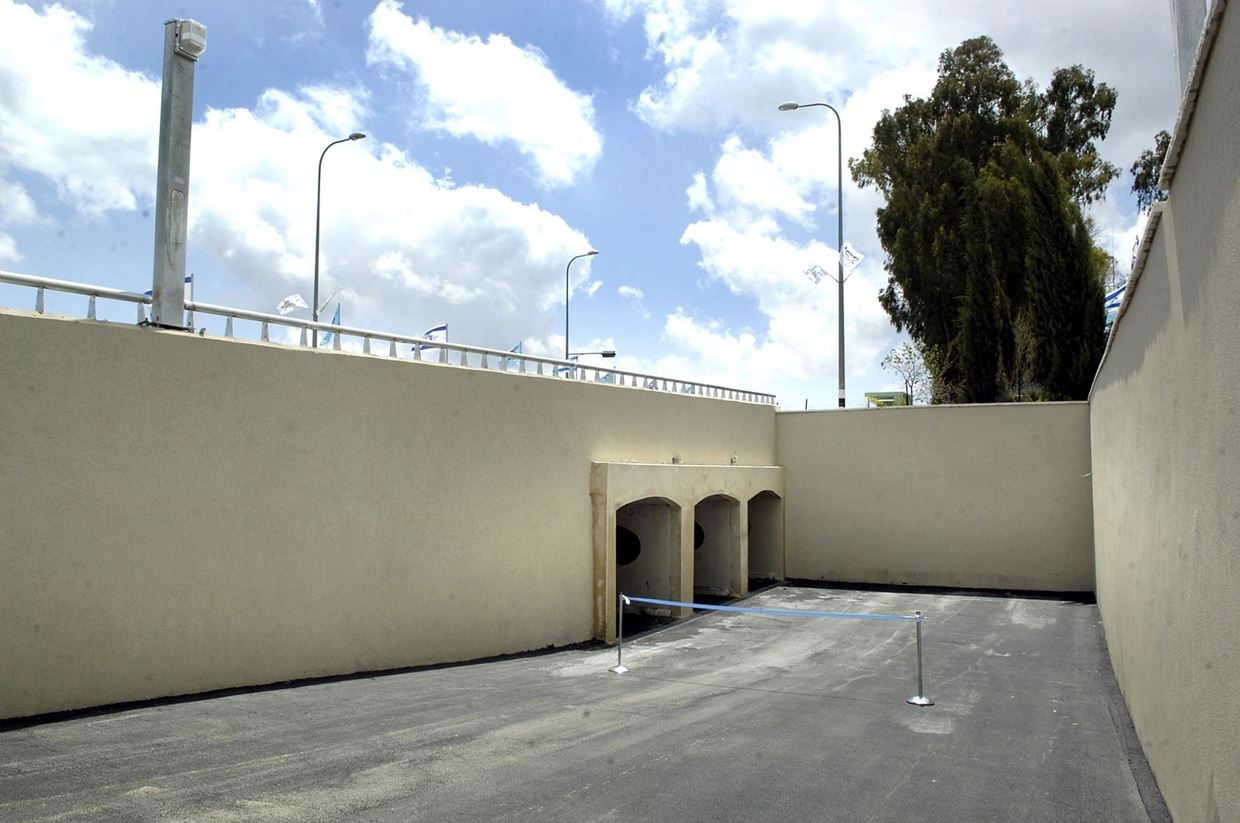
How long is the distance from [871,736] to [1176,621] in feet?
11.9

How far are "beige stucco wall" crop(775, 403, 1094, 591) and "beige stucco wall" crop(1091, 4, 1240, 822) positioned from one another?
569 inches

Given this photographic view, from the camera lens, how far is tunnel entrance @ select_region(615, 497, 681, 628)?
61.4 feet

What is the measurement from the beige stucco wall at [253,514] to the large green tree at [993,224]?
21964mm

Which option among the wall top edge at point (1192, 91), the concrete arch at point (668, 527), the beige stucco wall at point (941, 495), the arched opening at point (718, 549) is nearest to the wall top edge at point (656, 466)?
the concrete arch at point (668, 527)

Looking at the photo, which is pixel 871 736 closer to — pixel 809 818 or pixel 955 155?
pixel 809 818

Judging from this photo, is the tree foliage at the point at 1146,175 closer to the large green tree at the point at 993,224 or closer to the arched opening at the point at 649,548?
the large green tree at the point at 993,224

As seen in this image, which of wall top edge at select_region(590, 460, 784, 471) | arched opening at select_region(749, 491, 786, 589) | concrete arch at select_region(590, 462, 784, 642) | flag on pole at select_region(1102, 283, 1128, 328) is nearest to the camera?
flag on pole at select_region(1102, 283, 1128, 328)

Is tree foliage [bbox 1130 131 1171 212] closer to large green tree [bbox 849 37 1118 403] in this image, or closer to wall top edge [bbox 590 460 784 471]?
large green tree [bbox 849 37 1118 403]

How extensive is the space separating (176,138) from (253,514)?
14.8ft

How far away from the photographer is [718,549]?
22.0 metres

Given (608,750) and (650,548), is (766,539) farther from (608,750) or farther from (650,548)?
(608,750)

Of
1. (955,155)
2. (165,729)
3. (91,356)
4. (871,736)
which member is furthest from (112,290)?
(955,155)

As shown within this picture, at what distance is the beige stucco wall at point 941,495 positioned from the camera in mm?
22031

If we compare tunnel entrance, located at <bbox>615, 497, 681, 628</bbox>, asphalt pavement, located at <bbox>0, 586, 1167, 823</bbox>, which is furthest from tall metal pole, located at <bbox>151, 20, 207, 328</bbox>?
tunnel entrance, located at <bbox>615, 497, 681, 628</bbox>
